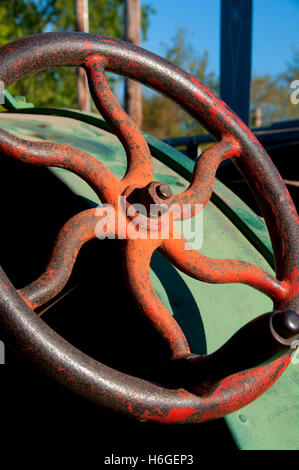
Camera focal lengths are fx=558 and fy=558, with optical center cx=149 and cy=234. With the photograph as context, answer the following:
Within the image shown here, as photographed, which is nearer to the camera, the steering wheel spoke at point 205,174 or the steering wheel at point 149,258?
the steering wheel at point 149,258

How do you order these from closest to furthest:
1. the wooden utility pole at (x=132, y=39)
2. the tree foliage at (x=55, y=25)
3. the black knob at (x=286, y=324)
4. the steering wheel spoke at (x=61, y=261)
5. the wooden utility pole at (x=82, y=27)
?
the black knob at (x=286, y=324), the steering wheel spoke at (x=61, y=261), the wooden utility pole at (x=132, y=39), the wooden utility pole at (x=82, y=27), the tree foliage at (x=55, y=25)

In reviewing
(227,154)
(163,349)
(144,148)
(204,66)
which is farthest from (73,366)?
(204,66)

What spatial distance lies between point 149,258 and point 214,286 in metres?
0.30

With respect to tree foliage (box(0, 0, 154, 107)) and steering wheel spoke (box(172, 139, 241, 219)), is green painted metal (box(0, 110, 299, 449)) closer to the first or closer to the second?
steering wheel spoke (box(172, 139, 241, 219))

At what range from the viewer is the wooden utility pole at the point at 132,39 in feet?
25.4

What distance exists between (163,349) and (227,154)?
334 mm

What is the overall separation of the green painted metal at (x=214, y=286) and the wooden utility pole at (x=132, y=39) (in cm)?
658

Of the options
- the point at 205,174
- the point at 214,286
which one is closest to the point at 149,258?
the point at 205,174

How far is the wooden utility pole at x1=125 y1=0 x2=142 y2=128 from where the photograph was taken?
25.4 feet

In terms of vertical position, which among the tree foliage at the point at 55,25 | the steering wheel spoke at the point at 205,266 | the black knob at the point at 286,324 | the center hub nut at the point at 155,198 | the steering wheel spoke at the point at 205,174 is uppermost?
the tree foliage at the point at 55,25

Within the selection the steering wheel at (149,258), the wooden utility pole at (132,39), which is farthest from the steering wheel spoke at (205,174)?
the wooden utility pole at (132,39)

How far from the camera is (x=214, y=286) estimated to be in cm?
101

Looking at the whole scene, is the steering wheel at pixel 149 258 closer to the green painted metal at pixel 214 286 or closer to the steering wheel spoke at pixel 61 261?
the steering wheel spoke at pixel 61 261
